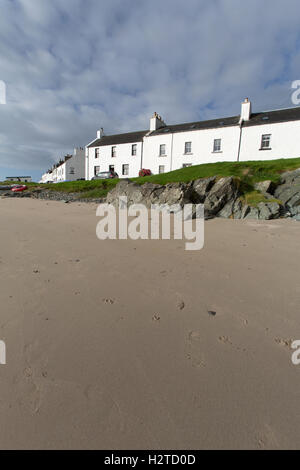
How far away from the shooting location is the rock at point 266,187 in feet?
34.1

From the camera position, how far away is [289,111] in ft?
77.8

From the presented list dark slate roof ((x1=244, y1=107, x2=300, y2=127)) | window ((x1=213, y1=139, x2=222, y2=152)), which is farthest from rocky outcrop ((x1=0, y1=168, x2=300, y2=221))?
window ((x1=213, y1=139, x2=222, y2=152))

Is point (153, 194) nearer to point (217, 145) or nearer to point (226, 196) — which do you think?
point (226, 196)

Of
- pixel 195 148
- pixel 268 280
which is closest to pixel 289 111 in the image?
pixel 195 148

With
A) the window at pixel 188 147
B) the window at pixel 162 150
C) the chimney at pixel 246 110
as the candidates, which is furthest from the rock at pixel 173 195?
the chimney at pixel 246 110

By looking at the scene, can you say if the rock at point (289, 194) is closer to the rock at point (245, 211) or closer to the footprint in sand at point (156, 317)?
the rock at point (245, 211)

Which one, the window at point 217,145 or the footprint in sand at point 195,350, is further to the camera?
the window at point 217,145

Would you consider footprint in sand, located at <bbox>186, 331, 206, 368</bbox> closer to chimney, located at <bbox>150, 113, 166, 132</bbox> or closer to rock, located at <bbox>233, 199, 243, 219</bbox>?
rock, located at <bbox>233, 199, 243, 219</bbox>

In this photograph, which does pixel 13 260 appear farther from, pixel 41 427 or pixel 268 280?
pixel 268 280

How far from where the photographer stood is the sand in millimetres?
1364

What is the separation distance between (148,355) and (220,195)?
8.86 m

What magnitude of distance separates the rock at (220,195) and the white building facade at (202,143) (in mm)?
16769

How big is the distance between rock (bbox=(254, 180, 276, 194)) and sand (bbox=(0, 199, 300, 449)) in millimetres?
7665
